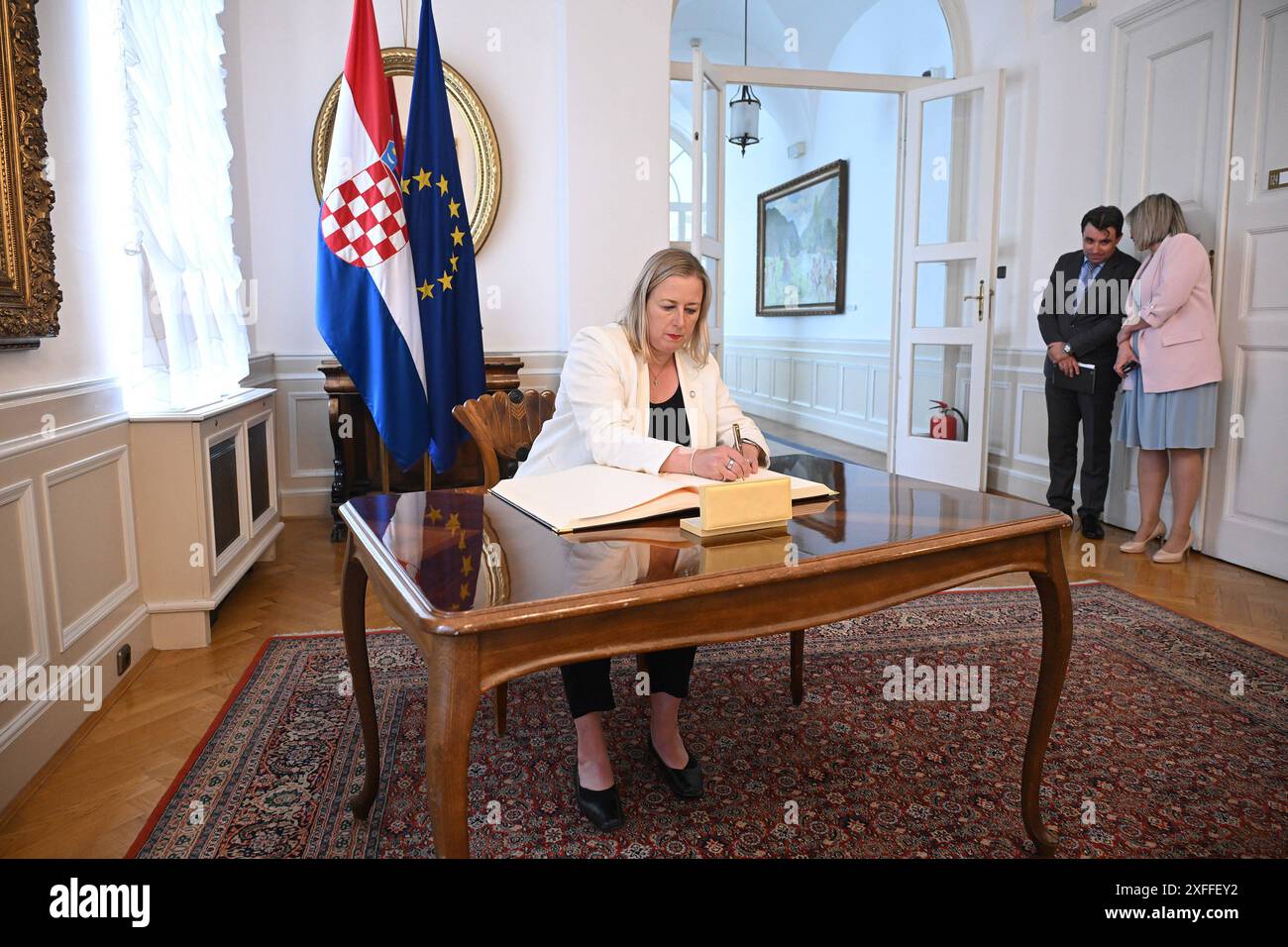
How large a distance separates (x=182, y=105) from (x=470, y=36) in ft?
6.53

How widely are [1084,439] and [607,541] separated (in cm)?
385


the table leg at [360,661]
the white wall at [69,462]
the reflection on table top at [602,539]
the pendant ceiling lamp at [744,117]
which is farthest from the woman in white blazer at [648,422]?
the pendant ceiling lamp at [744,117]

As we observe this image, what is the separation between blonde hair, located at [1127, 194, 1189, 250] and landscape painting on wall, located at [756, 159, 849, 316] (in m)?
3.98

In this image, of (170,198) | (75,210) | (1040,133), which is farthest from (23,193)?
(1040,133)

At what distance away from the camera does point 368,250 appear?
12.7 feet

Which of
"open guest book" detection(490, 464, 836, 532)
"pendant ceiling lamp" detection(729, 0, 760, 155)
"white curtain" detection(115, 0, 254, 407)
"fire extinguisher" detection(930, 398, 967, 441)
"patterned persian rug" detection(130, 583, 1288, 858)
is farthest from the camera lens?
"pendant ceiling lamp" detection(729, 0, 760, 155)

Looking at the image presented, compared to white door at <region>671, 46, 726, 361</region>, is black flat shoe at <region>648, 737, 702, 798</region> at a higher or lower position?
lower

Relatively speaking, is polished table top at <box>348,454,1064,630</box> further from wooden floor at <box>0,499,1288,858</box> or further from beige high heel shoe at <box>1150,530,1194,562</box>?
beige high heel shoe at <box>1150,530,1194,562</box>

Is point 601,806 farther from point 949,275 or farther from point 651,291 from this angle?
point 949,275

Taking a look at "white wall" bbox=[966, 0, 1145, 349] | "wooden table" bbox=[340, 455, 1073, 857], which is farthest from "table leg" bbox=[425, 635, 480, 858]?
"white wall" bbox=[966, 0, 1145, 349]

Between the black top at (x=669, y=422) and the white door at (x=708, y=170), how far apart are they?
2.75 meters

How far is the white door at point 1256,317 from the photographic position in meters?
3.62

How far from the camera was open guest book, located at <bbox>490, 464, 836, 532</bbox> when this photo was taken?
1450mm

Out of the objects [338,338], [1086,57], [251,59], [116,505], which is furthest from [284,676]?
[1086,57]
